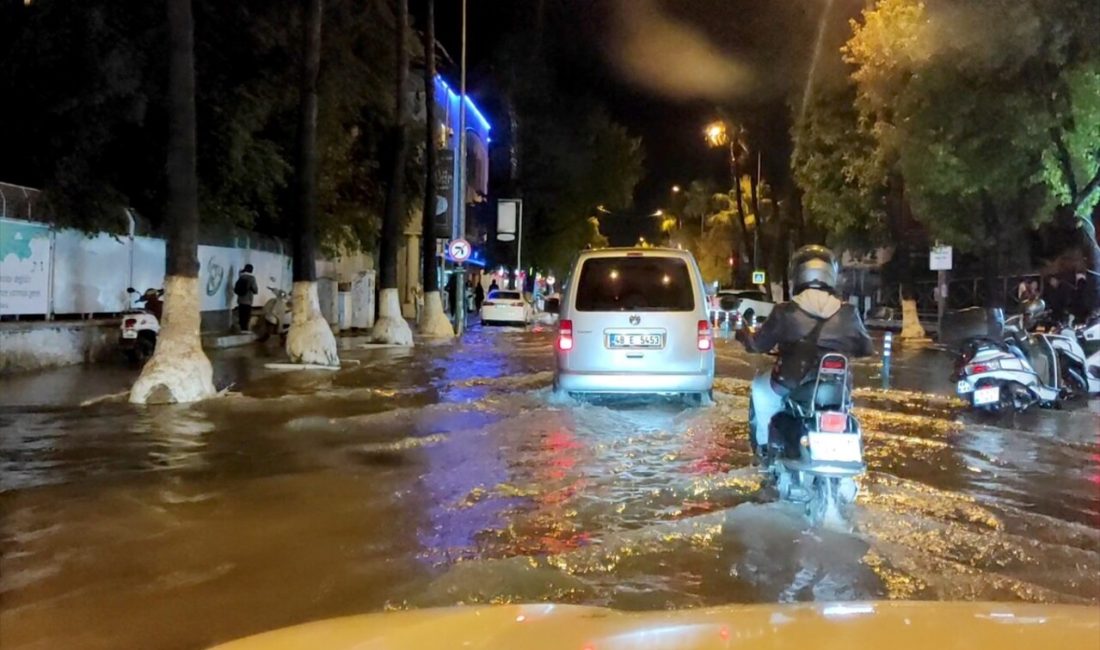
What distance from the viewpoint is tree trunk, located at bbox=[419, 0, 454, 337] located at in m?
28.0

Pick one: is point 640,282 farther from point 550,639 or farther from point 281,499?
point 550,639

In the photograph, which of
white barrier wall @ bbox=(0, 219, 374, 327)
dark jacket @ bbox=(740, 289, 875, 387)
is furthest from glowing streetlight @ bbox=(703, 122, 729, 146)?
dark jacket @ bbox=(740, 289, 875, 387)

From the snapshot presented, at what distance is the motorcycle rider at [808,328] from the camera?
7.21m

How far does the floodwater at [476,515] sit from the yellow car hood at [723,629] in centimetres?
193

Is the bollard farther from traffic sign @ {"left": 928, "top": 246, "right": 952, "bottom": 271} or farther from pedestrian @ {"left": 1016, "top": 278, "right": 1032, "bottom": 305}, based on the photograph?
traffic sign @ {"left": 928, "top": 246, "right": 952, "bottom": 271}

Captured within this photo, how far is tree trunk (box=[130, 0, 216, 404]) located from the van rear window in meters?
5.16

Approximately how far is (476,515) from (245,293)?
712 inches

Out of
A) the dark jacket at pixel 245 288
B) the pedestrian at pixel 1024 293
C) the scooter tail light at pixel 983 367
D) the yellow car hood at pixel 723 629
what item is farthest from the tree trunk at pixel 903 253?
the yellow car hood at pixel 723 629

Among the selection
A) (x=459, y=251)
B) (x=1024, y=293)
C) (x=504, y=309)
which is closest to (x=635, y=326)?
(x=1024, y=293)

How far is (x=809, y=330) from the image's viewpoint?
7293 mm

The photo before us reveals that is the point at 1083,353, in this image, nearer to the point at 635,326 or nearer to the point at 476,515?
the point at 635,326

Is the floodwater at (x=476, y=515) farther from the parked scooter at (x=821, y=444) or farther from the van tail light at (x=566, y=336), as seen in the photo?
the van tail light at (x=566, y=336)

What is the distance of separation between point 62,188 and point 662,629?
1635 cm

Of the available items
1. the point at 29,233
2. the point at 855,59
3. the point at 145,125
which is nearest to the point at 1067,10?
the point at 855,59
